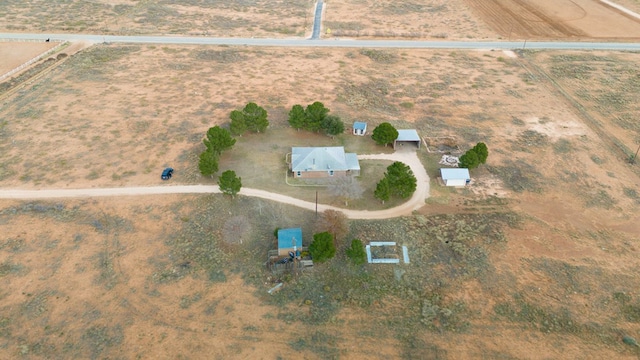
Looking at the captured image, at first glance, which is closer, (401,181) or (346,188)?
(401,181)

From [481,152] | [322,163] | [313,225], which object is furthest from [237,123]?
[481,152]

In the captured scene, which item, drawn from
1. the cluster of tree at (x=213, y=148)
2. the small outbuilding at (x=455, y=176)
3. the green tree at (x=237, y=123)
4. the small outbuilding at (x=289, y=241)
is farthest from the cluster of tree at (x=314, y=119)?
the small outbuilding at (x=289, y=241)

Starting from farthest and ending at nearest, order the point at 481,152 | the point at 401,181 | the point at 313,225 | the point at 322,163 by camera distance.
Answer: the point at 481,152
the point at 322,163
the point at 401,181
the point at 313,225

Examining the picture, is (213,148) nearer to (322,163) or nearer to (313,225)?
(322,163)

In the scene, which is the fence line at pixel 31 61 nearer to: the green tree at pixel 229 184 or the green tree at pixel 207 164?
the green tree at pixel 207 164

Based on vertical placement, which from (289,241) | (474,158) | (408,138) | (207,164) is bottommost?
(289,241)

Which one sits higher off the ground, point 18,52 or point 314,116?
point 314,116
